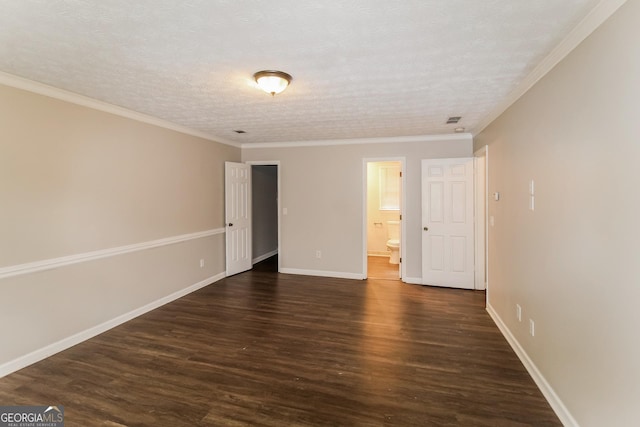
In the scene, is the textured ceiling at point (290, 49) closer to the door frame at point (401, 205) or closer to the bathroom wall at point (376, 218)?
the door frame at point (401, 205)

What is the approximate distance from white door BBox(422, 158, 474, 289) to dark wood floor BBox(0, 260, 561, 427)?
0.90 m

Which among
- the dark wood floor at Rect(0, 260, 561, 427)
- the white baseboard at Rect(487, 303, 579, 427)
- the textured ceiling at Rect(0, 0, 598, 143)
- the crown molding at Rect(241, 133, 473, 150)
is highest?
the crown molding at Rect(241, 133, 473, 150)

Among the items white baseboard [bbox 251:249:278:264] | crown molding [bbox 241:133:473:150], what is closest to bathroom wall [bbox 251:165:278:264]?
white baseboard [bbox 251:249:278:264]

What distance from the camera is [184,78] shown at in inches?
99.3

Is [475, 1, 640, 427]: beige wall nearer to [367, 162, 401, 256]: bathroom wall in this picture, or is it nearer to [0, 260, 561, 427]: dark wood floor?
[0, 260, 561, 427]: dark wood floor

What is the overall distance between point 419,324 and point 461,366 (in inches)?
33.2

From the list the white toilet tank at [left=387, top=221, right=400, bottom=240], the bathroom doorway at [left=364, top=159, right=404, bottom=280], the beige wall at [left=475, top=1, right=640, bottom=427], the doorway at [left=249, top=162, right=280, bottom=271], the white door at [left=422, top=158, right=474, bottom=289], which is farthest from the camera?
the bathroom doorway at [left=364, top=159, right=404, bottom=280]

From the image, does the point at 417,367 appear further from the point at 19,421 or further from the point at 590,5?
the point at 19,421

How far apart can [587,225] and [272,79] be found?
2.33 m

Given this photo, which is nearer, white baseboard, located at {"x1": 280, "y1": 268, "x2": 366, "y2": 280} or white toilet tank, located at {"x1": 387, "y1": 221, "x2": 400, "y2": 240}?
white baseboard, located at {"x1": 280, "y1": 268, "x2": 366, "y2": 280}

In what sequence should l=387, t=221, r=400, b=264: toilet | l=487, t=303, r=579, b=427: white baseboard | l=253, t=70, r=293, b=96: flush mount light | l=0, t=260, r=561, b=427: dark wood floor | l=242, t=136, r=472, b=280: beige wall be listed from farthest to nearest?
l=387, t=221, r=400, b=264: toilet
l=242, t=136, r=472, b=280: beige wall
l=253, t=70, r=293, b=96: flush mount light
l=0, t=260, r=561, b=427: dark wood floor
l=487, t=303, r=579, b=427: white baseboard

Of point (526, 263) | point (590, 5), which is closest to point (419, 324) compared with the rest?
point (526, 263)

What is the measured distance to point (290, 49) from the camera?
6.59ft

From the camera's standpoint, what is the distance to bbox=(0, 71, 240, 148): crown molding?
8.11 feet
